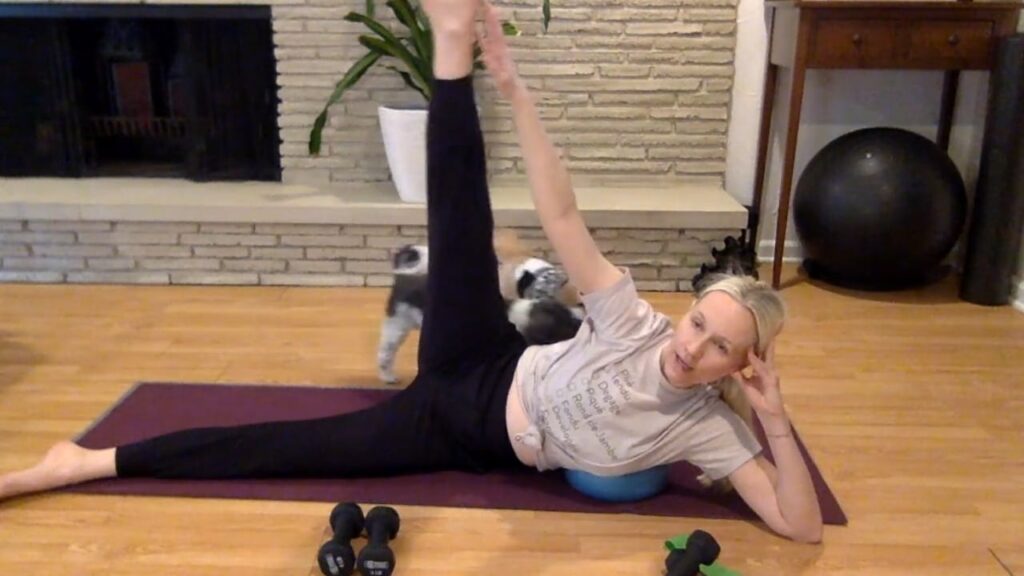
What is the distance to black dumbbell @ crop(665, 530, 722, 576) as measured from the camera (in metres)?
1.54

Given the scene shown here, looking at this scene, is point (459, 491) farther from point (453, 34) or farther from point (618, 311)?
point (453, 34)

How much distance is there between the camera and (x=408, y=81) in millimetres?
3076

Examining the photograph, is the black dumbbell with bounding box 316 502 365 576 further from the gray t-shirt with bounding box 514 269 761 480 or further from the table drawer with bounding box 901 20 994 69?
the table drawer with bounding box 901 20 994 69

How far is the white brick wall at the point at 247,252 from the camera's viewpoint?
3041 millimetres

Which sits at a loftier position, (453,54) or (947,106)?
(453,54)

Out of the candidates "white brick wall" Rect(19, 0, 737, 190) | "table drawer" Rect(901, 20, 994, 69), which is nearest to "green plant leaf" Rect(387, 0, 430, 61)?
"white brick wall" Rect(19, 0, 737, 190)

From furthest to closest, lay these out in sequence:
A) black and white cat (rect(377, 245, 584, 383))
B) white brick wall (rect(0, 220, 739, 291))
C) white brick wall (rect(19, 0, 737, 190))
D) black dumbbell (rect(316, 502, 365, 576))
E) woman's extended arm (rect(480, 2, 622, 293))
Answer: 1. white brick wall (rect(19, 0, 737, 190))
2. white brick wall (rect(0, 220, 739, 291))
3. black and white cat (rect(377, 245, 584, 383))
4. woman's extended arm (rect(480, 2, 622, 293))
5. black dumbbell (rect(316, 502, 365, 576))

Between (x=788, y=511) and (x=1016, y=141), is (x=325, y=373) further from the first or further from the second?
(x=1016, y=141)

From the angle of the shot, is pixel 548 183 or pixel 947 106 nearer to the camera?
pixel 548 183

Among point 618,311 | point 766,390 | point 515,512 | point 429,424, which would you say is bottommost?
point 515,512

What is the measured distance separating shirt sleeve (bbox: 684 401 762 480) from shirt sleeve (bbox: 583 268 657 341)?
0.66ft

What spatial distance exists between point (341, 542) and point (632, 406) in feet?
1.80

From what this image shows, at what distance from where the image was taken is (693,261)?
3.08 metres

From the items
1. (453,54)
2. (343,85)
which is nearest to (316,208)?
(343,85)
